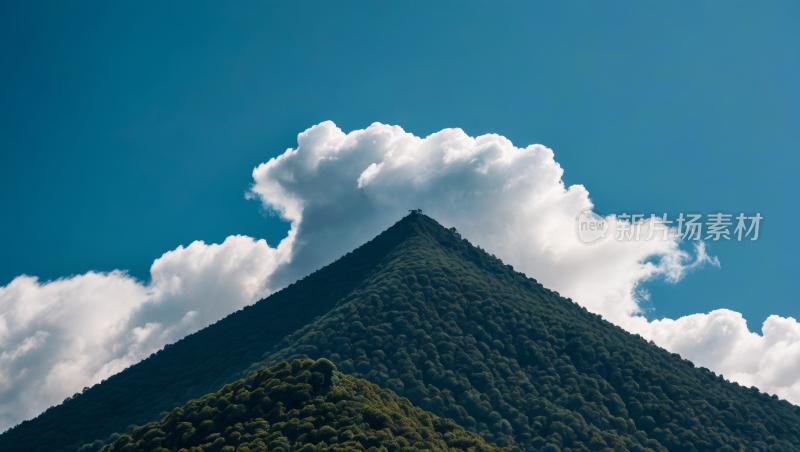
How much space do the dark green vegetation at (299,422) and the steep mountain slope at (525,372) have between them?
17.2m

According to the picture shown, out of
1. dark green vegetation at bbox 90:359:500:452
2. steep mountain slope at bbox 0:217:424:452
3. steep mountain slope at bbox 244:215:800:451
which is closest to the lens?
dark green vegetation at bbox 90:359:500:452

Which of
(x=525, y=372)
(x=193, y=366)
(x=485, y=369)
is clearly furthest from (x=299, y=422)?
(x=193, y=366)

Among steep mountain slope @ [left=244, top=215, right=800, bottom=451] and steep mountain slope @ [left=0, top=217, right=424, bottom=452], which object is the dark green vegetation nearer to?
steep mountain slope @ [left=244, top=215, right=800, bottom=451]

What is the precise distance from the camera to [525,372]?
310 ft

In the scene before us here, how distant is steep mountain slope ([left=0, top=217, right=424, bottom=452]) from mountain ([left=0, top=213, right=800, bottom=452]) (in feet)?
1.37

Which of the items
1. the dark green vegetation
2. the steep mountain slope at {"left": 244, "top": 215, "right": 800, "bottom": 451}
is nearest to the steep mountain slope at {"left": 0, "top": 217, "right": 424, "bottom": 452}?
the steep mountain slope at {"left": 244, "top": 215, "right": 800, "bottom": 451}

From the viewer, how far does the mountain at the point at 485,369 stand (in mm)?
82812

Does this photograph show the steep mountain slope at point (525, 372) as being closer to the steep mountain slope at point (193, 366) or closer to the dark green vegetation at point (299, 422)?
the steep mountain slope at point (193, 366)

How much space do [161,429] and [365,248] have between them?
88261 mm

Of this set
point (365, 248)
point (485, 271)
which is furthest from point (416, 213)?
point (485, 271)

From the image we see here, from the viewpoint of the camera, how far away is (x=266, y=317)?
412ft

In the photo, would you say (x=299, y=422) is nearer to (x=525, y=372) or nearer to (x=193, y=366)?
(x=525, y=372)

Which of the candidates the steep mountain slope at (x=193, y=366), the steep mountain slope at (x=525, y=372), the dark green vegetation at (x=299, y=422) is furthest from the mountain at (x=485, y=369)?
the dark green vegetation at (x=299, y=422)

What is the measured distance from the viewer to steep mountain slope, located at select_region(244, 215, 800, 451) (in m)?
82.1
